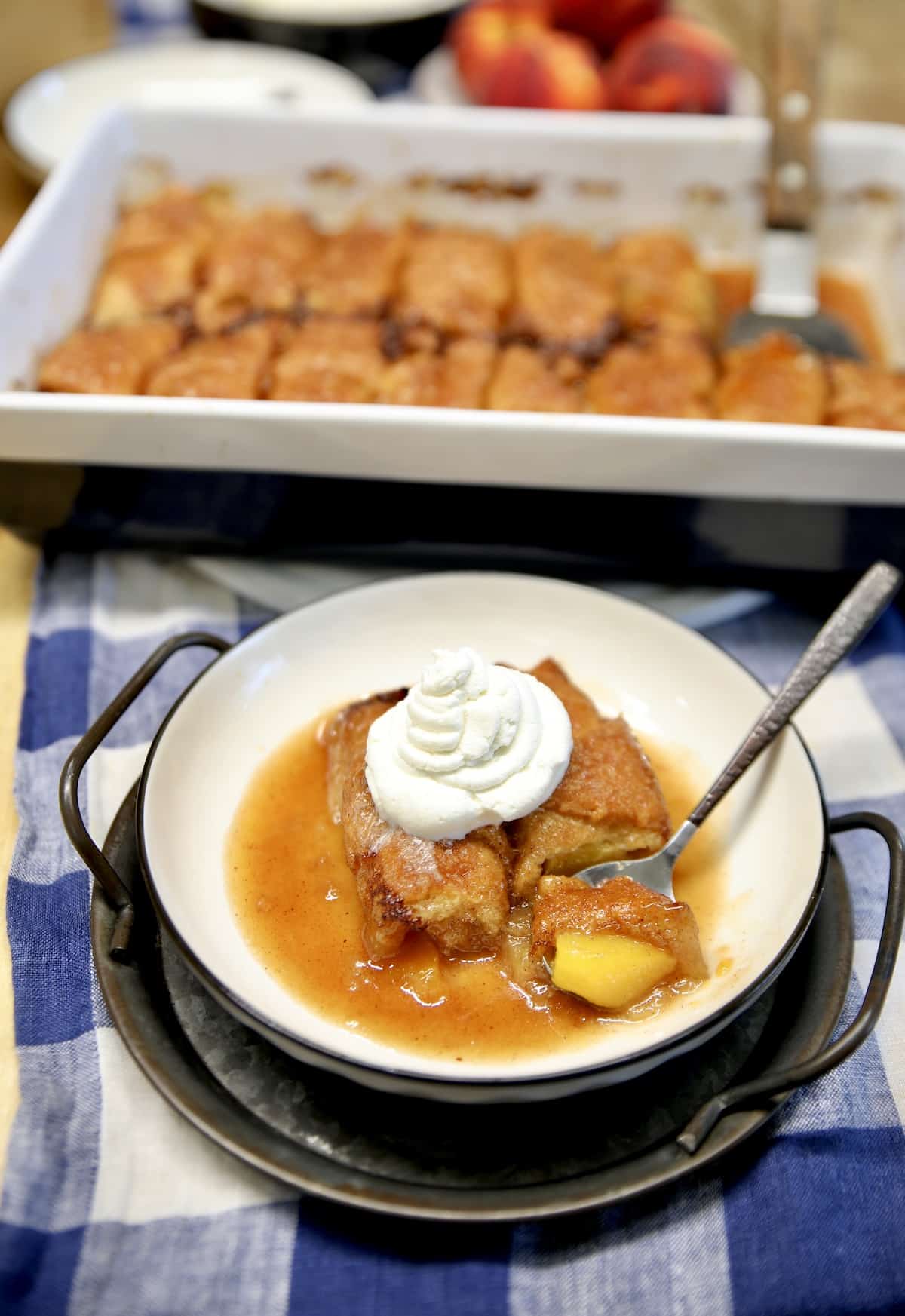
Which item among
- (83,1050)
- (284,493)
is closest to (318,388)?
(284,493)

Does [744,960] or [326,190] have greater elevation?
[326,190]

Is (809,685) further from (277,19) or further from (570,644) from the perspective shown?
(277,19)

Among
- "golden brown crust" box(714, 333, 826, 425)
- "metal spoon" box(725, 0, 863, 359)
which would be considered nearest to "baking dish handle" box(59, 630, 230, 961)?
"golden brown crust" box(714, 333, 826, 425)

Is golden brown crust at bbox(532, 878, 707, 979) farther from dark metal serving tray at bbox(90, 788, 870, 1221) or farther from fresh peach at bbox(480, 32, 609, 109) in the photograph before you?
fresh peach at bbox(480, 32, 609, 109)

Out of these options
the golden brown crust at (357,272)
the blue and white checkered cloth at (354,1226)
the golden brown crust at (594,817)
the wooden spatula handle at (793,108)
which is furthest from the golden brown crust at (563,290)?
the blue and white checkered cloth at (354,1226)

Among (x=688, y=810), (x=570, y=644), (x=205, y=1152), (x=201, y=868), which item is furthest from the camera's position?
(x=570, y=644)

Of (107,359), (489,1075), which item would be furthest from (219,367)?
(489,1075)

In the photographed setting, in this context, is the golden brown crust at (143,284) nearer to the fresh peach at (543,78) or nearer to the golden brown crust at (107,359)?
the golden brown crust at (107,359)
